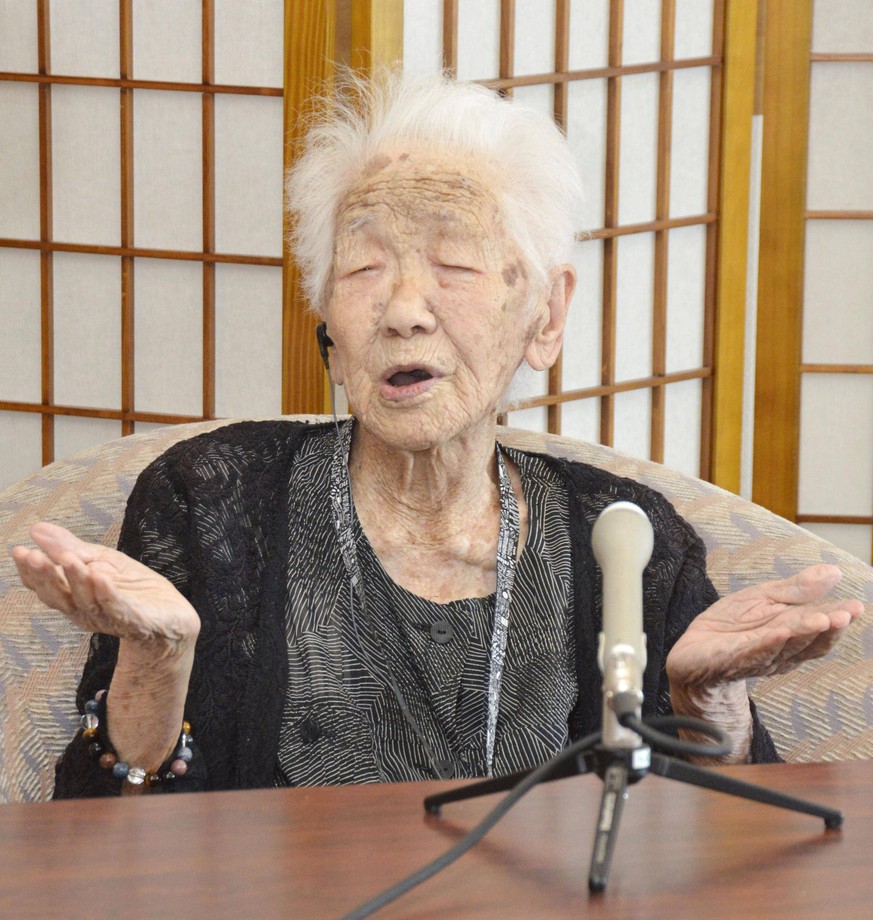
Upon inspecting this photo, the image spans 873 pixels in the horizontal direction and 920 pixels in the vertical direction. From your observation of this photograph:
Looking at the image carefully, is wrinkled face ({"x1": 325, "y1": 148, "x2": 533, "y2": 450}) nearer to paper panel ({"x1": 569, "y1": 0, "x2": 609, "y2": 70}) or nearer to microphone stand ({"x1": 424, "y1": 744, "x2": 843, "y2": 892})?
microphone stand ({"x1": 424, "y1": 744, "x2": 843, "y2": 892})

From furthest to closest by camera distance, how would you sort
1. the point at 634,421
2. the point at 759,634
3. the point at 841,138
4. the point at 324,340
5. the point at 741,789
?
the point at 841,138 < the point at 634,421 < the point at 324,340 < the point at 759,634 < the point at 741,789

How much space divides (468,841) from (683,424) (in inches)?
89.7

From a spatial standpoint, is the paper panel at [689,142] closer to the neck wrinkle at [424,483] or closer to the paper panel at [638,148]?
the paper panel at [638,148]

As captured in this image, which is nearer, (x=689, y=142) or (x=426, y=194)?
(x=426, y=194)

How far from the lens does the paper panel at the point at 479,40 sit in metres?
2.37

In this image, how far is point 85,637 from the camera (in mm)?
1556

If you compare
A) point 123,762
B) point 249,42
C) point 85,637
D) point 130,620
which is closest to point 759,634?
point 130,620

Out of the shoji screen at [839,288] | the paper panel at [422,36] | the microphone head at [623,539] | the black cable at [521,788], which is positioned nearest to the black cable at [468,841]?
the black cable at [521,788]

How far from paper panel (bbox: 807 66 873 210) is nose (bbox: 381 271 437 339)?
6.04 feet

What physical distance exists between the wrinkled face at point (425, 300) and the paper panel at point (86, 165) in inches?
44.6

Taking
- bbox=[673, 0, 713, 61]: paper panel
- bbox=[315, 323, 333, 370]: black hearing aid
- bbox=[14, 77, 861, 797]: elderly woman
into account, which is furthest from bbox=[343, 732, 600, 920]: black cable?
bbox=[673, 0, 713, 61]: paper panel

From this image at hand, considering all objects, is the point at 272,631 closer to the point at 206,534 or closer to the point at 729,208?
the point at 206,534

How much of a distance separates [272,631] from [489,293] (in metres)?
0.45

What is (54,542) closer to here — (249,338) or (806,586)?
(806,586)
